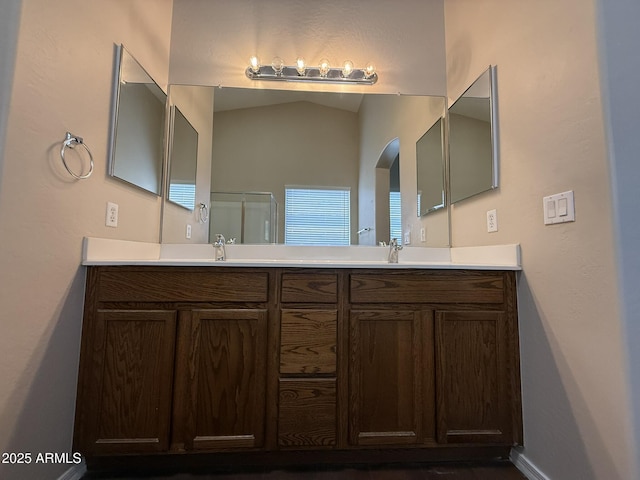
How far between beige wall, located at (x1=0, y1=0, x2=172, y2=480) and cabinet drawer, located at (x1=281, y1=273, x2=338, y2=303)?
84cm

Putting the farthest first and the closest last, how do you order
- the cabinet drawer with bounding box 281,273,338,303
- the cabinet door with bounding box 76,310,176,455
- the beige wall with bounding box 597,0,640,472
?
the cabinet drawer with bounding box 281,273,338,303 < the cabinet door with bounding box 76,310,176,455 < the beige wall with bounding box 597,0,640,472

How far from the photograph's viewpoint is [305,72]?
194cm

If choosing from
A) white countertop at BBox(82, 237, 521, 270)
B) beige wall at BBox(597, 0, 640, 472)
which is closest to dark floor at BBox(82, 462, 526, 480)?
beige wall at BBox(597, 0, 640, 472)

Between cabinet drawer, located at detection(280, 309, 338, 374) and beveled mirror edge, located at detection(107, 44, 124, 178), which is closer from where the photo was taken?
cabinet drawer, located at detection(280, 309, 338, 374)

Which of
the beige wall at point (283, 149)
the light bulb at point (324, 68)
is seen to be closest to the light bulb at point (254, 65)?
the beige wall at point (283, 149)

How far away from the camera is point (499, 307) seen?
4.52 feet

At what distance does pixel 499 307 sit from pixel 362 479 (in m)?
0.93

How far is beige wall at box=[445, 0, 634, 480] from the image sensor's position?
98cm

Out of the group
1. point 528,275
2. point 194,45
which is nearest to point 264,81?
point 194,45

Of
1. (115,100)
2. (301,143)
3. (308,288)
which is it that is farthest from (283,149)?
(308,288)

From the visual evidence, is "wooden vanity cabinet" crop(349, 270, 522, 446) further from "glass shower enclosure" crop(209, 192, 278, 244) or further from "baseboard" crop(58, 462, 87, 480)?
"baseboard" crop(58, 462, 87, 480)

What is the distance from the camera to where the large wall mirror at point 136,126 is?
4.75 ft

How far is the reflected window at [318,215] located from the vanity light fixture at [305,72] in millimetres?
698

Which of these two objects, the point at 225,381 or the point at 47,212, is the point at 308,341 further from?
the point at 47,212
